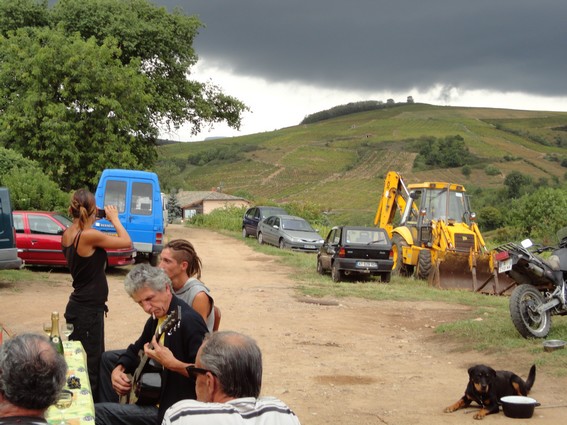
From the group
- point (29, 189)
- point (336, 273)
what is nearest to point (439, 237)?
point (336, 273)

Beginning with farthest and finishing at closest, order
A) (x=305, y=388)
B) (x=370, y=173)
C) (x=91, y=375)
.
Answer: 1. (x=370, y=173)
2. (x=305, y=388)
3. (x=91, y=375)

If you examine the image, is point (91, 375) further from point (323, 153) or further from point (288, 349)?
point (323, 153)

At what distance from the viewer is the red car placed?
59.8ft

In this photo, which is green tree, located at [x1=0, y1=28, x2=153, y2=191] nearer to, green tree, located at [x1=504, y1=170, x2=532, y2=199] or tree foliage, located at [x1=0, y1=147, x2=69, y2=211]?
tree foliage, located at [x1=0, y1=147, x2=69, y2=211]

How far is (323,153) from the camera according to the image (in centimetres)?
10294

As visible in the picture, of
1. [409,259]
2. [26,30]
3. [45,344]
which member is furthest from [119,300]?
[26,30]

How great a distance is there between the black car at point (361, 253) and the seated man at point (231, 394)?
1659 centimetres

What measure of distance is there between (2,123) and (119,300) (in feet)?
52.4

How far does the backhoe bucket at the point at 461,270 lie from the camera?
64.3 feet

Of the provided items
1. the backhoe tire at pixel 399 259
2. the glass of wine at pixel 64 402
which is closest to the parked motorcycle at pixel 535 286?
the glass of wine at pixel 64 402

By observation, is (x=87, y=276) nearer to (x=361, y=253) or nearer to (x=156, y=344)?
(x=156, y=344)

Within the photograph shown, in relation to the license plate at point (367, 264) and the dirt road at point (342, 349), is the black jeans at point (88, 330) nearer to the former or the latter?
the dirt road at point (342, 349)

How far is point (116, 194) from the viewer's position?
20.3 metres

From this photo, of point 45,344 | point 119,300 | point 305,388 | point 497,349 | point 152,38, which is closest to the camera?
point 45,344
